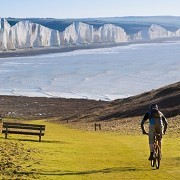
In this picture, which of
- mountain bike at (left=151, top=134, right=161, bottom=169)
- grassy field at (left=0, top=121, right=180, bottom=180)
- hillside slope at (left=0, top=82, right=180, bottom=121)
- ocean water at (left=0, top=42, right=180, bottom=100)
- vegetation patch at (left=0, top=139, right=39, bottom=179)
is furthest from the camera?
ocean water at (left=0, top=42, right=180, bottom=100)

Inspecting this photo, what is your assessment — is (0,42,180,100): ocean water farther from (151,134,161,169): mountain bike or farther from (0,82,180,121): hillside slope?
(151,134,161,169): mountain bike

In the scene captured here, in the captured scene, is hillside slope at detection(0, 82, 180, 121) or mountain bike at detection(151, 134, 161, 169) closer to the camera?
mountain bike at detection(151, 134, 161, 169)

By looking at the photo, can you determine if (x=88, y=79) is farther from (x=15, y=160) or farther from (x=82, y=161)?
(x=15, y=160)

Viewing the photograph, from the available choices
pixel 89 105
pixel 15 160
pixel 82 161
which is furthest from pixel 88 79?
pixel 15 160

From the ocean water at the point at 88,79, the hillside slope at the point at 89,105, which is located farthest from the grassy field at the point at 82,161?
the ocean water at the point at 88,79

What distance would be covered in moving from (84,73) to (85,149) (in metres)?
80.7

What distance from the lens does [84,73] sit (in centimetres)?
9894

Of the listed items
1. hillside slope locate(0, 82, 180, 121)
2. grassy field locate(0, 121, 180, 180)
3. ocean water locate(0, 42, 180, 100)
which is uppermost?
ocean water locate(0, 42, 180, 100)

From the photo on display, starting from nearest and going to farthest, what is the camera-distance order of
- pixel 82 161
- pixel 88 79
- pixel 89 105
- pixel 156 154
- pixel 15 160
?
1. pixel 156 154
2. pixel 15 160
3. pixel 82 161
4. pixel 89 105
5. pixel 88 79

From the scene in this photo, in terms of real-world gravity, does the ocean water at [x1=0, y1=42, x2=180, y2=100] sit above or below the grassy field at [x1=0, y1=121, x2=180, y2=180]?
above

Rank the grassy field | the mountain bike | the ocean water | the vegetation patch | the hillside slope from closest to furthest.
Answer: the vegetation patch → the grassy field → the mountain bike → the hillside slope → the ocean water

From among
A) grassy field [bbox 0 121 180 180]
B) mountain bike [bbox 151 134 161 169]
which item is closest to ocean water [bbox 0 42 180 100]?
grassy field [bbox 0 121 180 180]

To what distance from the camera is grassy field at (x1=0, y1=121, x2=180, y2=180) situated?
1282 centimetres

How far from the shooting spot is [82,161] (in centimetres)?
1537
